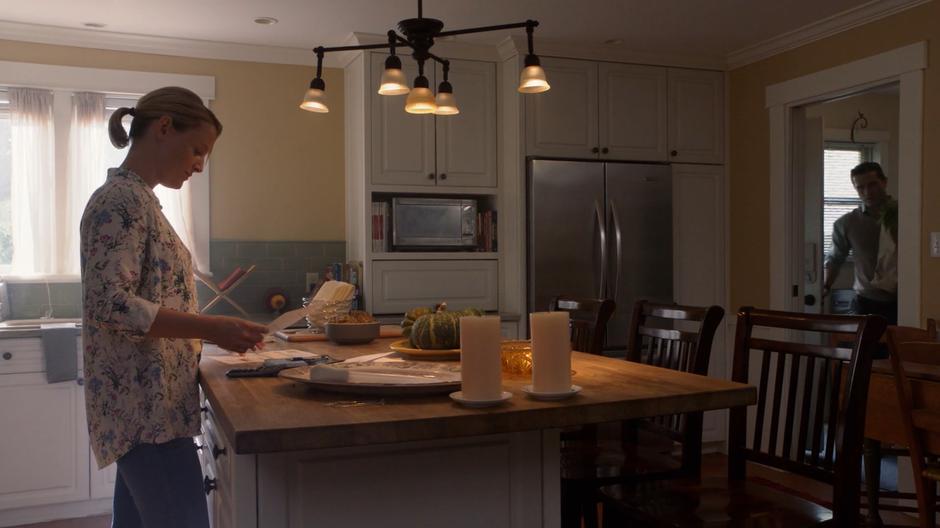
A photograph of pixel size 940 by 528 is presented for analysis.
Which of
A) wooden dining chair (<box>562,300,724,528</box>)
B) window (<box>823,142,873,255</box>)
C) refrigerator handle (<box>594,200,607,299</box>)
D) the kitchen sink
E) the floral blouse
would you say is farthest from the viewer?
window (<box>823,142,873,255</box>)

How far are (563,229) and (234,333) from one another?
9.74 feet

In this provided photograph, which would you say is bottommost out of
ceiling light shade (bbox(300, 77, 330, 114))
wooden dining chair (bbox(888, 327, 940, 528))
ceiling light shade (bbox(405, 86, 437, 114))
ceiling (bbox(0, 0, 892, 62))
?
wooden dining chair (bbox(888, 327, 940, 528))

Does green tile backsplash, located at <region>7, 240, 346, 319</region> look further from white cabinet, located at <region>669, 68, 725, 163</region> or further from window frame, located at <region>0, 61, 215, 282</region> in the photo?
white cabinet, located at <region>669, 68, 725, 163</region>

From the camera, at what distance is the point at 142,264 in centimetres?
156

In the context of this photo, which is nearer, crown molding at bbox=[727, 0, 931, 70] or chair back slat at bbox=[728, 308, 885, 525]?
chair back slat at bbox=[728, 308, 885, 525]

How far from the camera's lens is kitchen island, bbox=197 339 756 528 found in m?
1.25

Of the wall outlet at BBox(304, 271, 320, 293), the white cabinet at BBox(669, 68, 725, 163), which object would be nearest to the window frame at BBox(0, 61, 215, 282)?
the wall outlet at BBox(304, 271, 320, 293)

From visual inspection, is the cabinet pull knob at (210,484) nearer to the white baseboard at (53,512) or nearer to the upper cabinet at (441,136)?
the white baseboard at (53,512)

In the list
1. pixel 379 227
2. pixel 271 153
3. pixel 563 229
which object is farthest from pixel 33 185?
pixel 563 229

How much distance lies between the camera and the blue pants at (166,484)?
152 centimetres

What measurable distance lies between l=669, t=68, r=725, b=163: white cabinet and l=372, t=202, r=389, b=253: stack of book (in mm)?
1748

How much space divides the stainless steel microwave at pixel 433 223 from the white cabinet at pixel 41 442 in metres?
1.74

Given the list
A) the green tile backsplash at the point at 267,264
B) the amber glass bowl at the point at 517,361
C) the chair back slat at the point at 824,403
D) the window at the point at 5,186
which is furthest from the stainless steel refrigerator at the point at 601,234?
the window at the point at 5,186

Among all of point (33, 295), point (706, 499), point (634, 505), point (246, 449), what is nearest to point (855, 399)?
point (706, 499)
